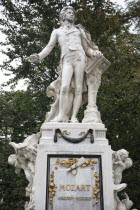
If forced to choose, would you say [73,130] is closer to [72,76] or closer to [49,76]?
[72,76]

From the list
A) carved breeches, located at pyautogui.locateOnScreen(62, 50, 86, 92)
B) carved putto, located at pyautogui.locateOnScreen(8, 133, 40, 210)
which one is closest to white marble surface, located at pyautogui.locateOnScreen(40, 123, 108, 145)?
carved putto, located at pyautogui.locateOnScreen(8, 133, 40, 210)

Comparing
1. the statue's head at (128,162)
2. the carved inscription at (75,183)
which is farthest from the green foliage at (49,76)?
the carved inscription at (75,183)

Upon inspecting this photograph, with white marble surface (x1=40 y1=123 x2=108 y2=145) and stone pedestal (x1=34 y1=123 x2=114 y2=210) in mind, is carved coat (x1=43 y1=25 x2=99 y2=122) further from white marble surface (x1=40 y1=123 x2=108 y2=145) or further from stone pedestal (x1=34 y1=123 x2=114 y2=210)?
stone pedestal (x1=34 y1=123 x2=114 y2=210)

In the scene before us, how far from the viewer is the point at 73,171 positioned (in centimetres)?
563

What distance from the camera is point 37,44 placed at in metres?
12.0

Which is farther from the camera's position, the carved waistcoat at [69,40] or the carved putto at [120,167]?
the carved waistcoat at [69,40]

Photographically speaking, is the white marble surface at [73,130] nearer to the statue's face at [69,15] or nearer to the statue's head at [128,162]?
the statue's head at [128,162]

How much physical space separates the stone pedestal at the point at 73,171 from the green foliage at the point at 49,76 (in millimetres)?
4623

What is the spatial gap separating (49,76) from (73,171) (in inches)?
286

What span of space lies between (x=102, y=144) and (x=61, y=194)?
4.49 ft

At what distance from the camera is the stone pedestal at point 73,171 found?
539cm

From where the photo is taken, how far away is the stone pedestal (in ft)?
17.7

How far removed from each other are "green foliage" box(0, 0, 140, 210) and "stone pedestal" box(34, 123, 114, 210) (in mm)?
4623

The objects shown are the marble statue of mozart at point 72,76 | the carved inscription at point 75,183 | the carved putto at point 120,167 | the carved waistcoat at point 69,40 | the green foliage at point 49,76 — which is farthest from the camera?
the green foliage at point 49,76
